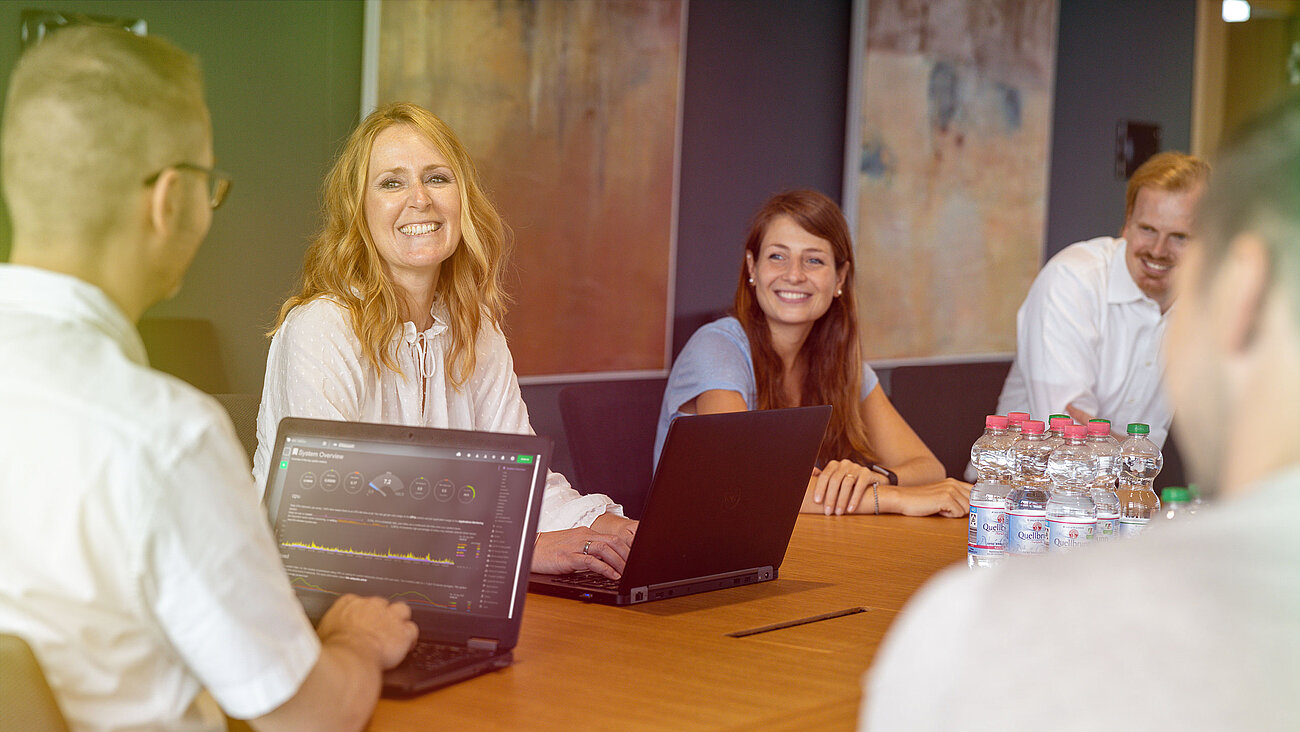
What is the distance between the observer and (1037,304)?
380cm

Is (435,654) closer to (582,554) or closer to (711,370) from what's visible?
(582,554)

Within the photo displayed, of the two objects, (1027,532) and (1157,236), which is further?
(1157,236)

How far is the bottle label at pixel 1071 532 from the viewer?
6.31 feet

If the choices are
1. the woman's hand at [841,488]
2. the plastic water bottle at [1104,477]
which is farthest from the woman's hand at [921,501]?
the plastic water bottle at [1104,477]

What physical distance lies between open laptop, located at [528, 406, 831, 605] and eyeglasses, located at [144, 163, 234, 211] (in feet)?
2.44

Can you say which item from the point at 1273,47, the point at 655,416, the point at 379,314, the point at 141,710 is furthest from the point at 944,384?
the point at 1273,47

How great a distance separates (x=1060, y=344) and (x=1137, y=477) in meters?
1.36

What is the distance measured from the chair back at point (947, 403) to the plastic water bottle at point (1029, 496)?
141 centimetres

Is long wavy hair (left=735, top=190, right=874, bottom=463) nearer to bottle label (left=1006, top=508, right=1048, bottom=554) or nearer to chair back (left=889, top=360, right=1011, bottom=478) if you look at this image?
chair back (left=889, top=360, right=1011, bottom=478)

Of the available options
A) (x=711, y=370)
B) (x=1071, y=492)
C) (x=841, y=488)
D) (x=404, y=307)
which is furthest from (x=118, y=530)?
(x=711, y=370)

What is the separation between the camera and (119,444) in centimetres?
100

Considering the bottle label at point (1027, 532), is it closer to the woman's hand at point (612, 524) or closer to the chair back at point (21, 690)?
the woman's hand at point (612, 524)

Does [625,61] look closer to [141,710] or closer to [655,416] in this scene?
[655,416]

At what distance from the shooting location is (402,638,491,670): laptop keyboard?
1419 millimetres
